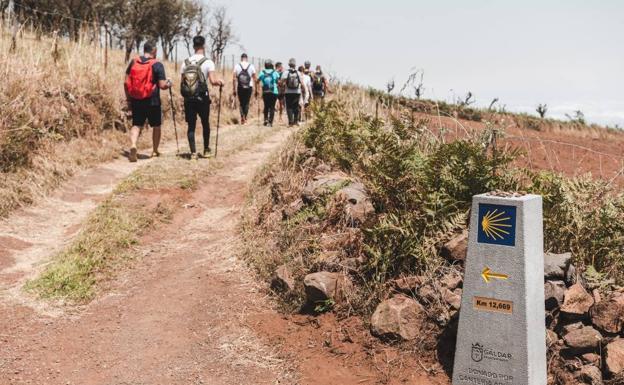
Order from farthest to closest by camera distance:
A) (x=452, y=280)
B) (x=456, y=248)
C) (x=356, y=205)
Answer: (x=356, y=205)
(x=456, y=248)
(x=452, y=280)

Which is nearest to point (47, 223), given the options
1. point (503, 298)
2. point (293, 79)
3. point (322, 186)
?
point (322, 186)

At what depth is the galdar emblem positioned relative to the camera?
3809mm

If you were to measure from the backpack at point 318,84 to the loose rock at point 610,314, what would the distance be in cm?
1447

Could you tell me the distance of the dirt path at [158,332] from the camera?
439cm

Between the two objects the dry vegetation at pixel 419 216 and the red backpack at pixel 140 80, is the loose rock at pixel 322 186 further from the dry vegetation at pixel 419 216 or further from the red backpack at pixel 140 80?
the red backpack at pixel 140 80

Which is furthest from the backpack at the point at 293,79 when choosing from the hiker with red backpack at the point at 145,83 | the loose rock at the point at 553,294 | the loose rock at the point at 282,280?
Answer: the loose rock at the point at 553,294

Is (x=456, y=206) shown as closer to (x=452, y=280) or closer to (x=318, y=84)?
(x=452, y=280)

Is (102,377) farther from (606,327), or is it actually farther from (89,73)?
(89,73)

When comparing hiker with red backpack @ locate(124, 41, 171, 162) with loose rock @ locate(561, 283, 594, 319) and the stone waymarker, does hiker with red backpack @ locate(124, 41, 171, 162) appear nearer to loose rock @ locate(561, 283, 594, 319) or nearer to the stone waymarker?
the stone waymarker

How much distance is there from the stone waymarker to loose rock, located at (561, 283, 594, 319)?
425mm

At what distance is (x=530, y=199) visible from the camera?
3.72 meters

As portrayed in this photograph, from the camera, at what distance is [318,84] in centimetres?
1797

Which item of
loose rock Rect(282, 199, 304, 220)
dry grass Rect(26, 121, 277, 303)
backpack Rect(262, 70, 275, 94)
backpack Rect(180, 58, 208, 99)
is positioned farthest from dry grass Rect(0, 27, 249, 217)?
loose rock Rect(282, 199, 304, 220)

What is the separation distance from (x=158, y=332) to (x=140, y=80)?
639 centimetres
